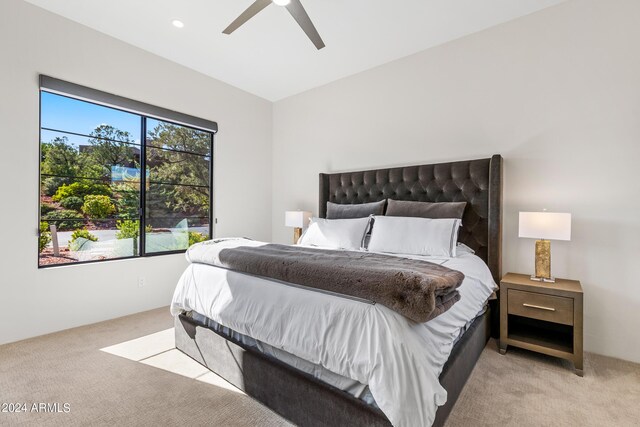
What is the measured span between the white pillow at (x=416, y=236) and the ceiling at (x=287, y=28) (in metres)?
1.87

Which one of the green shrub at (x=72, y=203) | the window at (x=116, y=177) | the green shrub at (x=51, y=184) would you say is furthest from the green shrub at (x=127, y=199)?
the green shrub at (x=51, y=184)

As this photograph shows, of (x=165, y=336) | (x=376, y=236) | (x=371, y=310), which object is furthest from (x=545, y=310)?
(x=165, y=336)

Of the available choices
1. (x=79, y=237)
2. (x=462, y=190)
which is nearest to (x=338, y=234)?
(x=462, y=190)

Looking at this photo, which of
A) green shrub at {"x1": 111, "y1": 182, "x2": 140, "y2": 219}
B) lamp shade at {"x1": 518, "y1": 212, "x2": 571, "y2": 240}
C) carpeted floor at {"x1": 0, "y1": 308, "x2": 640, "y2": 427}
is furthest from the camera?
green shrub at {"x1": 111, "y1": 182, "x2": 140, "y2": 219}

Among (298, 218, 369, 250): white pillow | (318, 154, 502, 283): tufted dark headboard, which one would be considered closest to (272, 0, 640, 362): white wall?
(318, 154, 502, 283): tufted dark headboard

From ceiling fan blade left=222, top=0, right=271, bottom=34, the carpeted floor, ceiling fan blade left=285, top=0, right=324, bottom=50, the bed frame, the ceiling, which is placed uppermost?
the ceiling

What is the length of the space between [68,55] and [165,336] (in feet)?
9.20

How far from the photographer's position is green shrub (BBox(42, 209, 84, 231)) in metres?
2.87

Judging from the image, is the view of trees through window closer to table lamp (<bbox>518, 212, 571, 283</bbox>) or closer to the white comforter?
the white comforter

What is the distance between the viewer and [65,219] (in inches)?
116

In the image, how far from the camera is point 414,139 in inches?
135

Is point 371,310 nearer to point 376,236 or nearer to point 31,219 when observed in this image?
point 376,236

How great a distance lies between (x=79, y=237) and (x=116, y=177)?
0.71m

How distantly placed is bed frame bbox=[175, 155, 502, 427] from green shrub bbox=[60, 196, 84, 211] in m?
1.72
